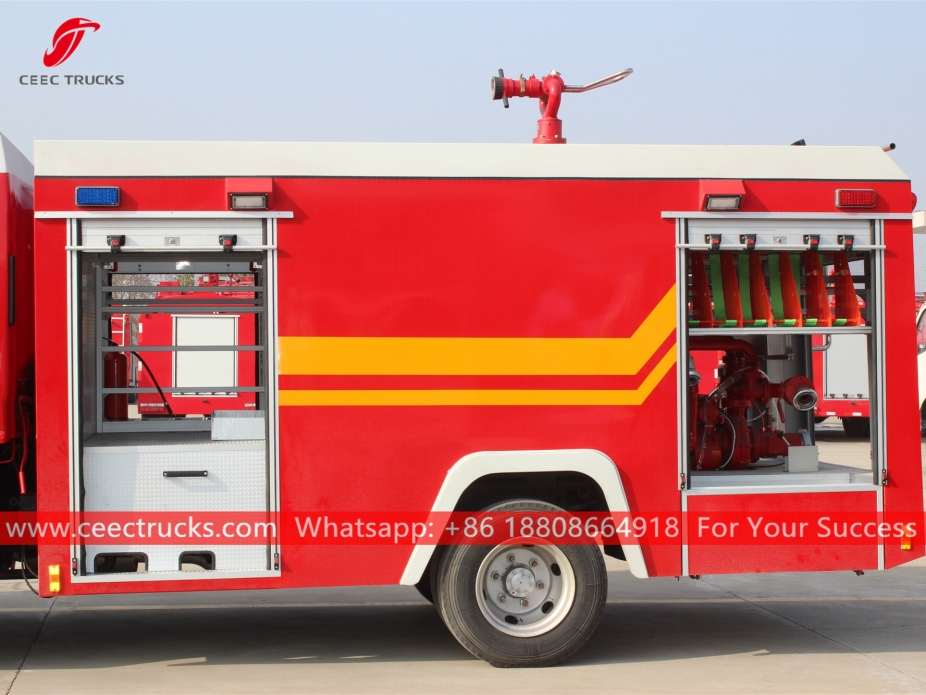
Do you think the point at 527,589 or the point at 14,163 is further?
the point at 527,589

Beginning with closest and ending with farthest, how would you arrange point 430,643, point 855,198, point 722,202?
point 722,202 → point 855,198 → point 430,643

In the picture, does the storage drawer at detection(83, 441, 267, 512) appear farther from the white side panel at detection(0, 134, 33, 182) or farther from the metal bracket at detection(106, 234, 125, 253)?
the white side panel at detection(0, 134, 33, 182)

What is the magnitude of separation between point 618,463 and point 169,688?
271cm

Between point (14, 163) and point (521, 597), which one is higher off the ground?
point (14, 163)

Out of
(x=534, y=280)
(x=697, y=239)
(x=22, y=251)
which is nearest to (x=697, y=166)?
(x=697, y=239)

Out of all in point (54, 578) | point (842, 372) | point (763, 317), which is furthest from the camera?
point (842, 372)

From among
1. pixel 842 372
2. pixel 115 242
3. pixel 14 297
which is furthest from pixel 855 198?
pixel 842 372

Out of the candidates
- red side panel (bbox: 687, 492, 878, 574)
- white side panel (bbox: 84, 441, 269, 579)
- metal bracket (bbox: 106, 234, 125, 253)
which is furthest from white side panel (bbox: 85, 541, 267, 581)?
red side panel (bbox: 687, 492, 878, 574)

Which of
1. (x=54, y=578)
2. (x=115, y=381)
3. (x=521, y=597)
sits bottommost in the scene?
(x=521, y=597)

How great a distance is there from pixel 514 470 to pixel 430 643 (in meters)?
1.52

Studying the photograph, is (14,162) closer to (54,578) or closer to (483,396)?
(54,578)

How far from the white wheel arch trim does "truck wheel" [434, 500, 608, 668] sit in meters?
0.20

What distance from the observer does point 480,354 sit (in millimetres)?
5230

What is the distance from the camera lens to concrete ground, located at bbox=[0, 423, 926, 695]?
5.18 meters
